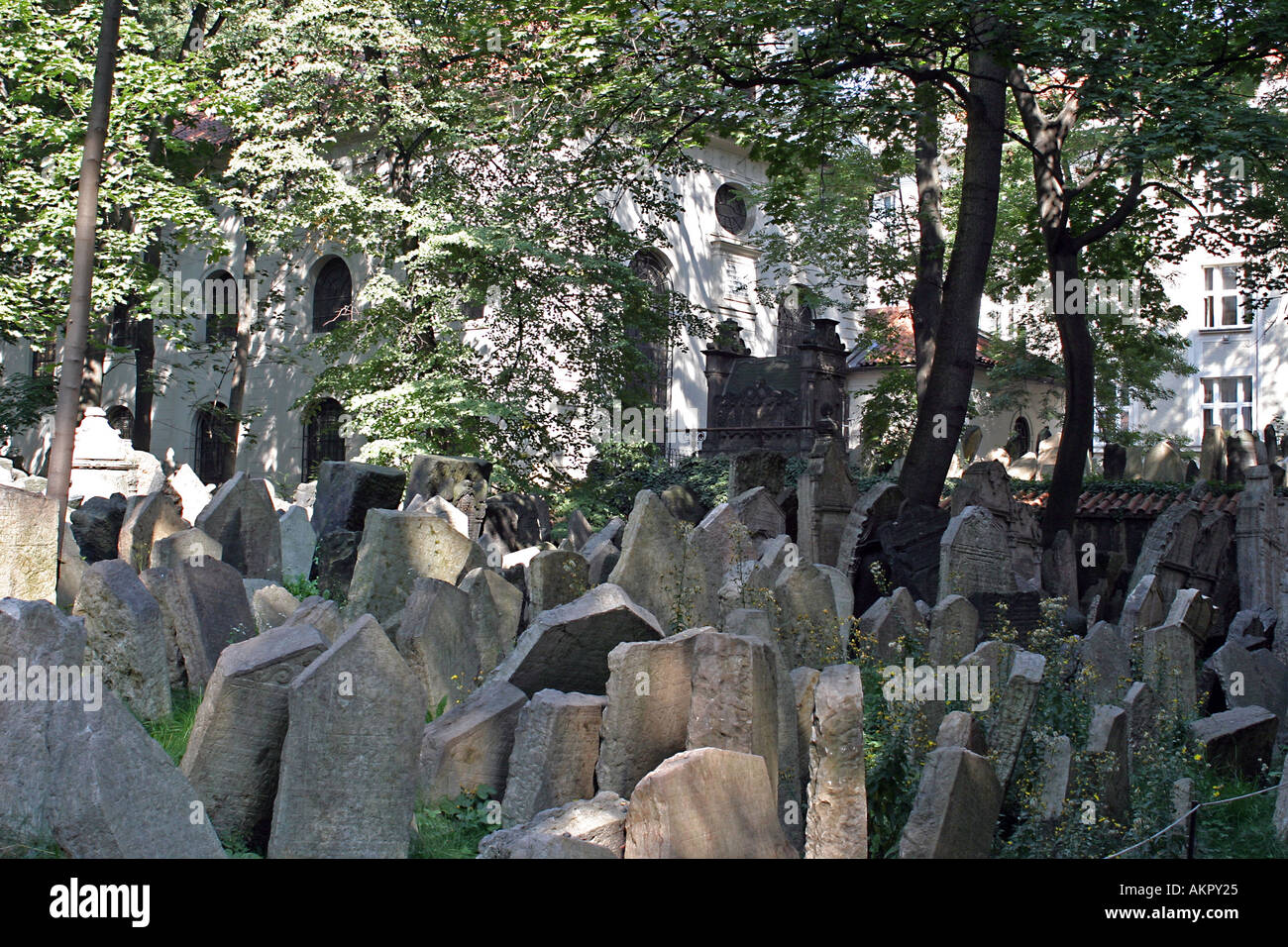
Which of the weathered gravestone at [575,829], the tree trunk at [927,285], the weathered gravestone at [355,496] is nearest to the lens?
the weathered gravestone at [575,829]

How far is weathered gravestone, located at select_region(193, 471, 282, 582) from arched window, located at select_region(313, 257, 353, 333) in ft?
64.4

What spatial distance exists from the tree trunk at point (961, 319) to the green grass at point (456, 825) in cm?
837

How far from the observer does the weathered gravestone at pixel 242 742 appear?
464 cm

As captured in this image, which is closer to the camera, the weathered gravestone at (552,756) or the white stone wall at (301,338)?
the weathered gravestone at (552,756)

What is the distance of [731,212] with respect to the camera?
31312 mm

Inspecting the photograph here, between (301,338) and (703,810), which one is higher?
(301,338)

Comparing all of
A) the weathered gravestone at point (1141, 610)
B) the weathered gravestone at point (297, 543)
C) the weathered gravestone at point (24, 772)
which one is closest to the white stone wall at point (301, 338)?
the weathered gravestone at point (297, 543)

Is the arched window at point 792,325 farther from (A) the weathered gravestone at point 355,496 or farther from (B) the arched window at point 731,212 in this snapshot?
(A) the weathered gravestone at point 355,496

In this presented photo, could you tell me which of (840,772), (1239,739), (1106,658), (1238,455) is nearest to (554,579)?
(840,772)

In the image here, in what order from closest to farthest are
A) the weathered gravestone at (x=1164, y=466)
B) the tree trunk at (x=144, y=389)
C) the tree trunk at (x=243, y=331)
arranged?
1. the weathered gravestone at (x=1164, y=466)
2. the tree trunk at (x=144, y=389)
3. the tree trunk at (x=243, y=331)

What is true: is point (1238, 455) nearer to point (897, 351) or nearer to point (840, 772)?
point (897, 351)

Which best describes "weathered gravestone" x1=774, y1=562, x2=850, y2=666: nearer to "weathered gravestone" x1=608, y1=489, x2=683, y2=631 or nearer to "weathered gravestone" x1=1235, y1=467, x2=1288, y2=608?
"weathered gravestone" x1=608, y1=489, x2=683, y2=631

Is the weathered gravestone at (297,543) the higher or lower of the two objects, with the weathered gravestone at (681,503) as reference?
lower

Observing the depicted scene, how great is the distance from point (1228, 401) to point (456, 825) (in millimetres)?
34284
